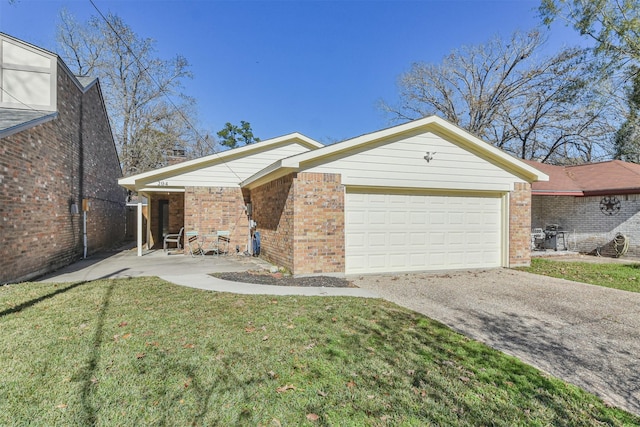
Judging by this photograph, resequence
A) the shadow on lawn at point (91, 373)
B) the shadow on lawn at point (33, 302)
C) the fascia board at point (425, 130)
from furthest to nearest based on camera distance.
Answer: the fascia board at point (425, 130)
the shadow on lawn at point (33, 302)
the shadow on lawn at point (91, 373)

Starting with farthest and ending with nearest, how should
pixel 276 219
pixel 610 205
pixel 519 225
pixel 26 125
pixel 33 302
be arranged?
pixel 610 205
pixel 519 225
pixel 276 219
pixel 26 125
pixel 33 302

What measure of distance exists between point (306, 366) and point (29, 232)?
7613 millimetres

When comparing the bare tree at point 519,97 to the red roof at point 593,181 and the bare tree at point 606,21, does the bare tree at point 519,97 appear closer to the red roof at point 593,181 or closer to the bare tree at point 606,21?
the bare tree at point 606,21

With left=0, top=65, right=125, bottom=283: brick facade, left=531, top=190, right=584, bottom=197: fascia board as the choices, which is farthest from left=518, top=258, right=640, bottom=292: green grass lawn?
left=0, top=65, right=125, bottom=283: brick facade

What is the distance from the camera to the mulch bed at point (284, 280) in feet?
22.3

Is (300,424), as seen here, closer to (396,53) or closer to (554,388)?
(554,388)

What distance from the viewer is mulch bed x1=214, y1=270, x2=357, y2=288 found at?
6797 millimetres

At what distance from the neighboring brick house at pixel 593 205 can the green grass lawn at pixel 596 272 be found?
9.07 feet

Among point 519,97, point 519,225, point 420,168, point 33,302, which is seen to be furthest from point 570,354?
point 519,97

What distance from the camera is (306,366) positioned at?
10.4 ft

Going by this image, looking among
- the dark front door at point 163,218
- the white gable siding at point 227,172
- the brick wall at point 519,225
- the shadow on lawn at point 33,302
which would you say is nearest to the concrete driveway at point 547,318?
the brick wall at point 519,225

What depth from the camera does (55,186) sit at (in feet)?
27.8

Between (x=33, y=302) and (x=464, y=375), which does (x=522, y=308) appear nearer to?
(x=464, y=375)

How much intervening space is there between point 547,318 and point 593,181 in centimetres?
1194
